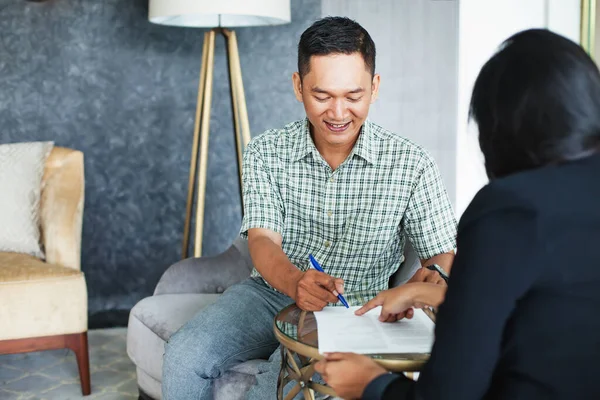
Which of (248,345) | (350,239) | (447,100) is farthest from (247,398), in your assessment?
(447,100)

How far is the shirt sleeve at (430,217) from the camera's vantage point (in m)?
2.04

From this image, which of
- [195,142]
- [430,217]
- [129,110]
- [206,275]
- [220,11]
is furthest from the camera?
[129,110]

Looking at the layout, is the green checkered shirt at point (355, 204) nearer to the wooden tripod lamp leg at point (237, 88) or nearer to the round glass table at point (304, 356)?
the round glass table at point (304, 356)

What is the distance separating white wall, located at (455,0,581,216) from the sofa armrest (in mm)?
1079

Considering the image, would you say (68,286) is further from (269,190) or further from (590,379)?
(590,379)

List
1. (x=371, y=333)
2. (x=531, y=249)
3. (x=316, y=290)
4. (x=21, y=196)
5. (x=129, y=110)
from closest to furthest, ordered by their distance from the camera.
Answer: (x=531, y=249) < (x=371, y=333) < (x=316, y=290) < (x=21, y=196) < (x=129, y=110)

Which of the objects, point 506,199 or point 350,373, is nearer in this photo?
point 506,199

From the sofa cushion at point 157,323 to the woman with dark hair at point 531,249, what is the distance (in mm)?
1426

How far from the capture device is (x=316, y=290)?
1.67 metres

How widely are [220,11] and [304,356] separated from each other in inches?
70.7

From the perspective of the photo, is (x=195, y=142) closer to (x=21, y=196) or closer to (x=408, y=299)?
(x=21, y=196)

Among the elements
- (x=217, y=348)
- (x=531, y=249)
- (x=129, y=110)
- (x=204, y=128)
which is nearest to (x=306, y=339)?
(x=217, y=348)

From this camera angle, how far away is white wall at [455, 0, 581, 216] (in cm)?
314

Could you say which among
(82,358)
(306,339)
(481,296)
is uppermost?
(481,296)
